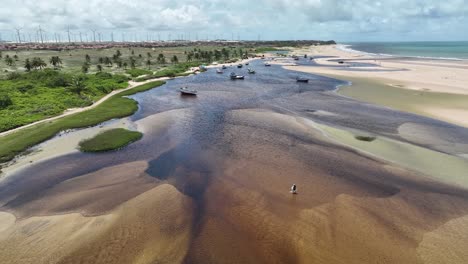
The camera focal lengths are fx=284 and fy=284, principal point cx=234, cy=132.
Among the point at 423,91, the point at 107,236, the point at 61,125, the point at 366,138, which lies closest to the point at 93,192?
the point at 107,236

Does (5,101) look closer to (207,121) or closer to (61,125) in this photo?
(61,125)

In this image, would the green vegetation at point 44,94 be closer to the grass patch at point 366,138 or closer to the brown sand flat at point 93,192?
the brown sand flat at point 93,192

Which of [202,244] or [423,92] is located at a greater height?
[423,92]

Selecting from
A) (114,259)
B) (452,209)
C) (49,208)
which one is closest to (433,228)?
(452,209)

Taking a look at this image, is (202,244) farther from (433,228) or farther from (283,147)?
(283,147)

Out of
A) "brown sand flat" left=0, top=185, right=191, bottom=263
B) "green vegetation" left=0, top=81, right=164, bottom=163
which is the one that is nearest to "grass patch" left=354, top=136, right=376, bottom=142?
"brown sand flat" left=0, top=185, right=191, bottom=263

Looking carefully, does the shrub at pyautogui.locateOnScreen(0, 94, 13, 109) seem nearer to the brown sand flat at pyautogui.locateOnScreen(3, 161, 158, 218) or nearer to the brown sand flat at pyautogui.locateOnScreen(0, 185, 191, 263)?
the brown sand flat at pyautogui.locateOnScreen(3, 161, 158, 218)
